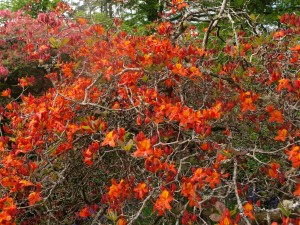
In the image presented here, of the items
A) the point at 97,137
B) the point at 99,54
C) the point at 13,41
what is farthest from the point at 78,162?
the point at 13,41

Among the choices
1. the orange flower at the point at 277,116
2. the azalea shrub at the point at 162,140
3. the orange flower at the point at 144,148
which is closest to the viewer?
the orange flower at the point at 144,148

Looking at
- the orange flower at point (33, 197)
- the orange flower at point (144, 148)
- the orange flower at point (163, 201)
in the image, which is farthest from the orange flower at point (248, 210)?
the orange flower at point (33, 197)

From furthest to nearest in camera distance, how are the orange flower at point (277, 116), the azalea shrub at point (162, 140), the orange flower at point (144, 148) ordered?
the orange flower at point (277, 116), the azalea shrub at point (162, 140), the orange flower at point (144, 148)

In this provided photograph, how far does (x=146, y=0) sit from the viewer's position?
10586 millimetres

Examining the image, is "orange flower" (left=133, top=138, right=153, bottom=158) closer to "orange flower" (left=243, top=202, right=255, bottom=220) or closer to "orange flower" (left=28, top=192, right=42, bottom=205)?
"orange flower" (left=243, top=202, right=255, bottom=220)

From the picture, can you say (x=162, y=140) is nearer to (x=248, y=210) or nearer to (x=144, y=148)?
(x=144, y=148)

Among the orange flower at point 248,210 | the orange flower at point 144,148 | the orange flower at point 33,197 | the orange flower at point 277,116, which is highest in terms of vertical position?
the orange flower at point 144,148

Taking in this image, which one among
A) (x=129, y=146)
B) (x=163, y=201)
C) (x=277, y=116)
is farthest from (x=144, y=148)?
(x=277, y=116)

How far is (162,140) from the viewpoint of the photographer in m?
2.33

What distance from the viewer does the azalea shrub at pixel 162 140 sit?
1909 mm

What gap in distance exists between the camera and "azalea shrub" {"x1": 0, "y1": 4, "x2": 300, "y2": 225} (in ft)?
6.26

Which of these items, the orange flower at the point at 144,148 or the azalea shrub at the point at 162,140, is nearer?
the orange flower at the point at 144,148

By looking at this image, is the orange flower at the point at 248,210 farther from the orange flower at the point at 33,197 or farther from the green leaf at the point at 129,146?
the orange flower at the point at 33,197

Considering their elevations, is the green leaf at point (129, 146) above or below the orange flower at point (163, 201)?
above
